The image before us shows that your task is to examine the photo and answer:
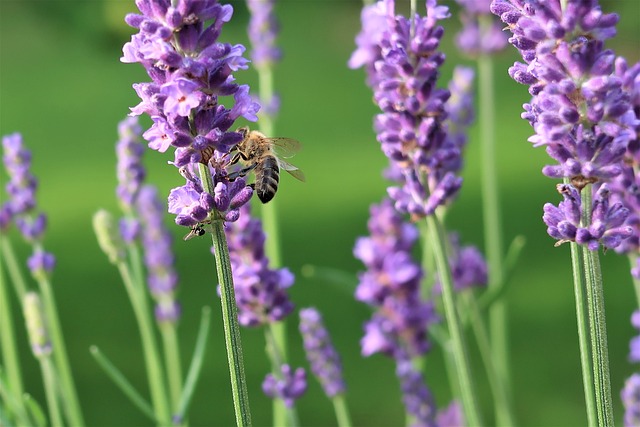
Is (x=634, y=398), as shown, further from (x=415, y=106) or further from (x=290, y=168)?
(x=290, y=168)

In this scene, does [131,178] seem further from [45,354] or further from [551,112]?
[551,112]

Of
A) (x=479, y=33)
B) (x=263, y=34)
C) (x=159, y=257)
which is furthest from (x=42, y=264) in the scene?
(x=479, y=33)

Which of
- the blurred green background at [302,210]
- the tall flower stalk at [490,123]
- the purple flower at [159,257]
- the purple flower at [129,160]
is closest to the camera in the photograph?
the purple flower at [129,160]

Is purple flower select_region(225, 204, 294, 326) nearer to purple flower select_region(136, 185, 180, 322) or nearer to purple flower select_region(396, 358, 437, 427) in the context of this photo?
purple flower select_region(396, 358, 437, 427)

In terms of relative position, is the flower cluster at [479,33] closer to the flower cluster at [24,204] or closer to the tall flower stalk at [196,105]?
the flower cluster at [24,204]

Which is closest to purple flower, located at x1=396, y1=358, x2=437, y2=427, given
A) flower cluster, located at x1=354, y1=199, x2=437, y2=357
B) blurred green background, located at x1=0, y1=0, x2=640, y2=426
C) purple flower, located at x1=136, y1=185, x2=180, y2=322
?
flower cluster, located at x1=354, y1=199, x2=437, y2=357

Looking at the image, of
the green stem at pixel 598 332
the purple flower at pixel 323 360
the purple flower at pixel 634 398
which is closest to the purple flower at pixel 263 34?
the purple flower at pixel 323 360
